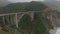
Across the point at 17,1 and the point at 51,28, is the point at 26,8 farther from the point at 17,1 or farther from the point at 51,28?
the point at 51,28

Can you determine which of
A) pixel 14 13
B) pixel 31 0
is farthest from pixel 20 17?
pixel 31 0

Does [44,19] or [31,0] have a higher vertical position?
[31,0]

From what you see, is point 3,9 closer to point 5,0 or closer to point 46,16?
point 5,0

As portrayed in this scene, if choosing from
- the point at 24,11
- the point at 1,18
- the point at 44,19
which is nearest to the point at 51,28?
the point at 44,19

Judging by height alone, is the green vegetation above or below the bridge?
below

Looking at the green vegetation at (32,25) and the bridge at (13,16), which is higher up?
the bridge at (13,16)

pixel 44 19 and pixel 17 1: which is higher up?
pixel 17 1

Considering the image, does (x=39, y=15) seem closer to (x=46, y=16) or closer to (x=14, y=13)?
(x=46, y=16)
